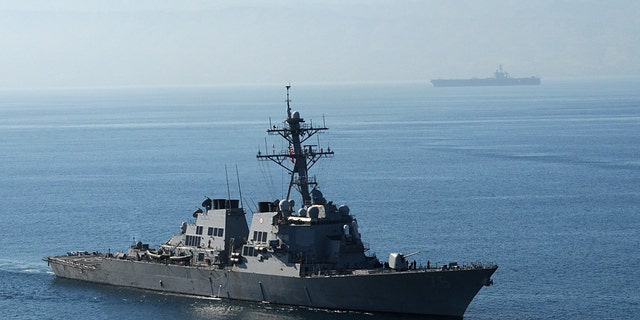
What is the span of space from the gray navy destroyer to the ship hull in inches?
1.6

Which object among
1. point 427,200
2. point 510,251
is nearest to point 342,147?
point 427,200

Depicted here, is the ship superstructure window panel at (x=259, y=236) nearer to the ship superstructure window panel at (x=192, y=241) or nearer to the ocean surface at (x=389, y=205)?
the ocean surface at (x=389, y=205)

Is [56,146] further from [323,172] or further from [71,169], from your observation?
[323,172]

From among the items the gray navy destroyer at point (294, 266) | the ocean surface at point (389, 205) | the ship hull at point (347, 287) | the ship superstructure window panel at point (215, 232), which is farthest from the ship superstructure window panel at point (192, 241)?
the ocean surface at point (389, 205)

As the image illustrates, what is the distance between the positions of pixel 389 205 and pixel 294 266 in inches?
1202

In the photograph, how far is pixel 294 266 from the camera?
45.2m

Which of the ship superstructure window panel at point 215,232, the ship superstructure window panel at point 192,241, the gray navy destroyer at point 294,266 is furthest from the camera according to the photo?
the ship superstructure window panel at point 192,241

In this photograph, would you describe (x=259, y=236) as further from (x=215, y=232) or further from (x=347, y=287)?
(x=347, y=287)

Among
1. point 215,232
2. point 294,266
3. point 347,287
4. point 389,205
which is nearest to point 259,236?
point 294,266

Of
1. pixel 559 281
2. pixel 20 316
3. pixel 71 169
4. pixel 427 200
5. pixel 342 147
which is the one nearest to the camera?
pixel 20 316

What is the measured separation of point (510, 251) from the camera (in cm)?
5819

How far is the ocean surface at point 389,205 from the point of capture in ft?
158

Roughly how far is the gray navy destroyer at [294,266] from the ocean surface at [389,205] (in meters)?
0.85

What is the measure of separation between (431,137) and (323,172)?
4938 centimetres
